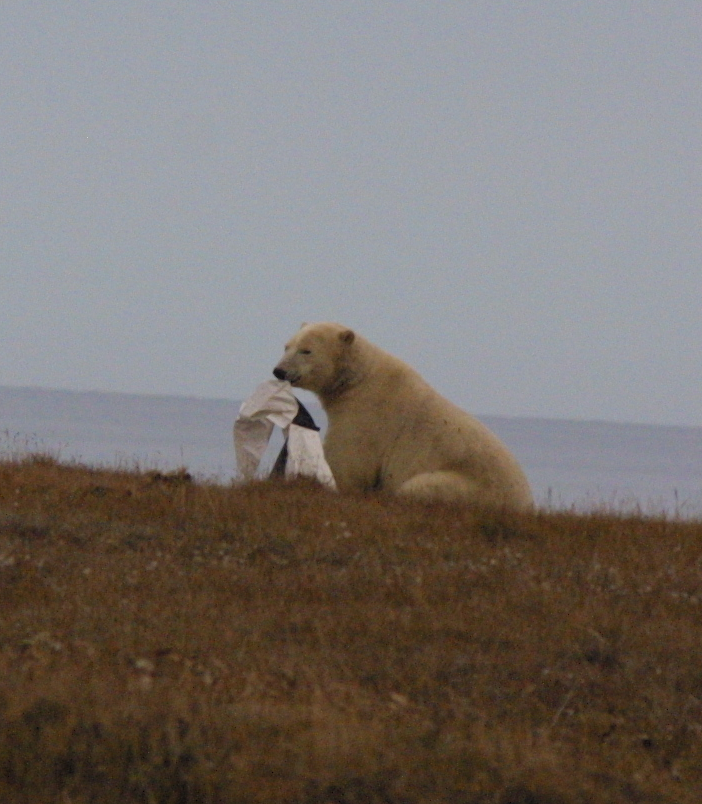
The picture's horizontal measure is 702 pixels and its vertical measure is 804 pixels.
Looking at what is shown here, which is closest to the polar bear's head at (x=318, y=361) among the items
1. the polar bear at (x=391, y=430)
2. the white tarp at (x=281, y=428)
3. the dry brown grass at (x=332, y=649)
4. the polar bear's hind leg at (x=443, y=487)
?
the polar bear at (x=391, y=430)

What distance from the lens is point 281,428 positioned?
11508 mm

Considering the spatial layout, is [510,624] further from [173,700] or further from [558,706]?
[173,700]

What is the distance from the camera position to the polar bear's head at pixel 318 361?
11570mm

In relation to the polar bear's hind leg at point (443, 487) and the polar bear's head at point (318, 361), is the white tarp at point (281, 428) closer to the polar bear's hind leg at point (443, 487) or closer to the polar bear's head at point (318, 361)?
the polar bear's head at point (318, 361)

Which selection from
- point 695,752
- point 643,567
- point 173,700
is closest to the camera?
point 173,700

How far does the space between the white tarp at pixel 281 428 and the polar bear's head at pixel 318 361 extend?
0.13 metres

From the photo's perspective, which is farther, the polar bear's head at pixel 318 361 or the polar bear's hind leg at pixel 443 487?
the polar bear's head at pixel 318 361

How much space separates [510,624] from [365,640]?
2.84 feet

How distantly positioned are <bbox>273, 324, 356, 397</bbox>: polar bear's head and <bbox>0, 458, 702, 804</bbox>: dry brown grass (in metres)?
1.52

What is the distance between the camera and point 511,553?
28.6 feet

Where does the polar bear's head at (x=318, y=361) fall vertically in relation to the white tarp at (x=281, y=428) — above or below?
above

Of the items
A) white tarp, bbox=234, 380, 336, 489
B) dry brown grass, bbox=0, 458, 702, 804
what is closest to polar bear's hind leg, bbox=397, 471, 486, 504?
white tarp, bbox=234, 380, 336, 489

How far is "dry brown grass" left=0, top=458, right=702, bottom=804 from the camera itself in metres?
4.69

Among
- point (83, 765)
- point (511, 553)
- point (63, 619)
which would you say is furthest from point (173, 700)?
point (511, 553)
